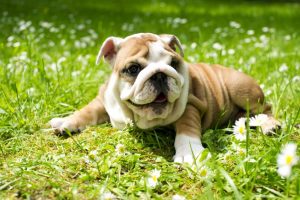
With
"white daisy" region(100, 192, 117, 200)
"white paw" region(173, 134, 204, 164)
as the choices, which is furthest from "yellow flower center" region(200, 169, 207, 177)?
"white daisy" region(100, 192, 117, 200)

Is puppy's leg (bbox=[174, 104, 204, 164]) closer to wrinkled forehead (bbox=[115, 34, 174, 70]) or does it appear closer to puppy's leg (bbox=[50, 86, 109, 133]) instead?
wrinkled forehead (bbox=[115, 34, 174, 70])

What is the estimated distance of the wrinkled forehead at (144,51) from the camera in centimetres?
352

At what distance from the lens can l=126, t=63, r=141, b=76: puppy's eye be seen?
3.51 meters

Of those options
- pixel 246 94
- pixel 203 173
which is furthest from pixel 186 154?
pixel 246 94

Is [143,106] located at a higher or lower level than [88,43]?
higher

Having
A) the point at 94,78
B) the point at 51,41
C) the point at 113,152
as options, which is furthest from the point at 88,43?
the point at 113,152

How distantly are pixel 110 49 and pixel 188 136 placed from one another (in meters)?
0.93

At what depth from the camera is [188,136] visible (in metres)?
3.50

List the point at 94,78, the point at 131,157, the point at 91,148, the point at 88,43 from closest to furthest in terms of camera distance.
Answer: the point at 131,157 → the point at 91,148 → the point at 94,78 → the point at 88,43

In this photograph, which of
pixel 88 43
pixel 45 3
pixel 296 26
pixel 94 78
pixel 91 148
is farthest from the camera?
pixel 45 3

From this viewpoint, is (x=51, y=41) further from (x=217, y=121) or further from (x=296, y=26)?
(x=296, y=26)

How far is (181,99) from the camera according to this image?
12.1 ft

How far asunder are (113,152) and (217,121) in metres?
1.10

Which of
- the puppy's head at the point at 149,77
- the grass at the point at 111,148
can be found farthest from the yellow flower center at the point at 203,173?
the puppy's head at the point at 149,77
